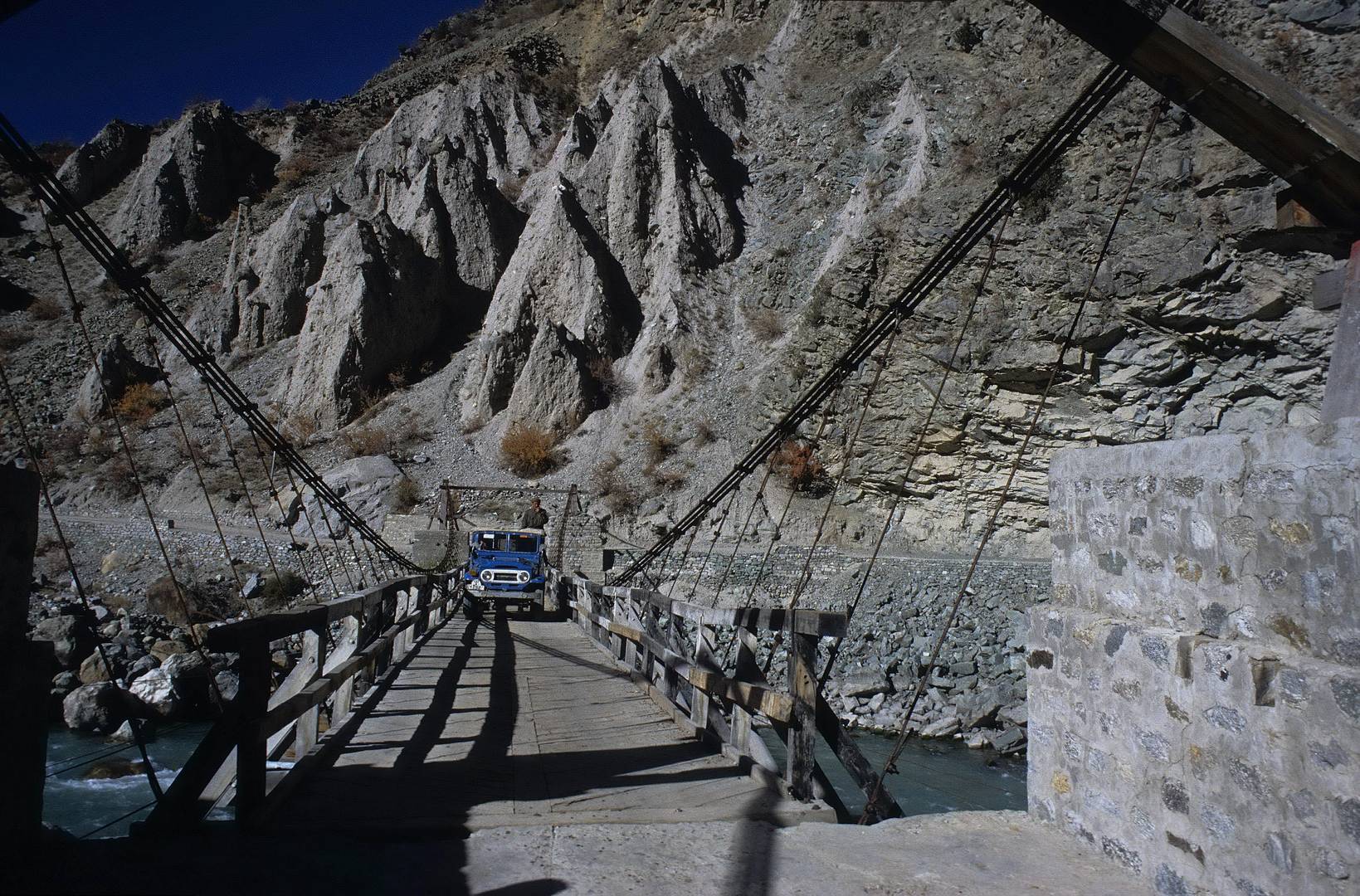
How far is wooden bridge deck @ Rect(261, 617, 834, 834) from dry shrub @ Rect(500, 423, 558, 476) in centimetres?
1900

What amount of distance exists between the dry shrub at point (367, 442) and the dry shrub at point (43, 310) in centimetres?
2152

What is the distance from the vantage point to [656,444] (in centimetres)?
2619

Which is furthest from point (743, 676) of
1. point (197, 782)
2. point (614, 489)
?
point (614, 489)

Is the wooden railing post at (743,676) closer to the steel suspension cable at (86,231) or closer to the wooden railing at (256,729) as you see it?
the wooden railing at (256,729)

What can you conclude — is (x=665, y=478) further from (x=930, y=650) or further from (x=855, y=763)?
(x=855, y=763)

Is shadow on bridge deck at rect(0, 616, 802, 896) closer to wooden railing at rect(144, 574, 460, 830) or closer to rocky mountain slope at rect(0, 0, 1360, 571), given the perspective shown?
wooden railing at rect(144, 574, 460, 830)

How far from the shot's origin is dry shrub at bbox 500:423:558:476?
27.4 m

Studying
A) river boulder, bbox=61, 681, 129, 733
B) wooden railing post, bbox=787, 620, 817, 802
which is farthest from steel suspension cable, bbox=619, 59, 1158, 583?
river boulder, bbox=61, 681, 129, 733

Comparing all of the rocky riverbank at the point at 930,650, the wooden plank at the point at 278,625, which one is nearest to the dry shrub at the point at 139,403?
the rocky riverbank at the point at 930,650

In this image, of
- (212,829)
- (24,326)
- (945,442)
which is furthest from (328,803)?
(24,326)

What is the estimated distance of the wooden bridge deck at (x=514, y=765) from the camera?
3.79 meters

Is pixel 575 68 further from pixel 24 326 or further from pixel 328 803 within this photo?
pixel 328 803

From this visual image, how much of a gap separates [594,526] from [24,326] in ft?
111

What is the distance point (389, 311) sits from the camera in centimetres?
3359
